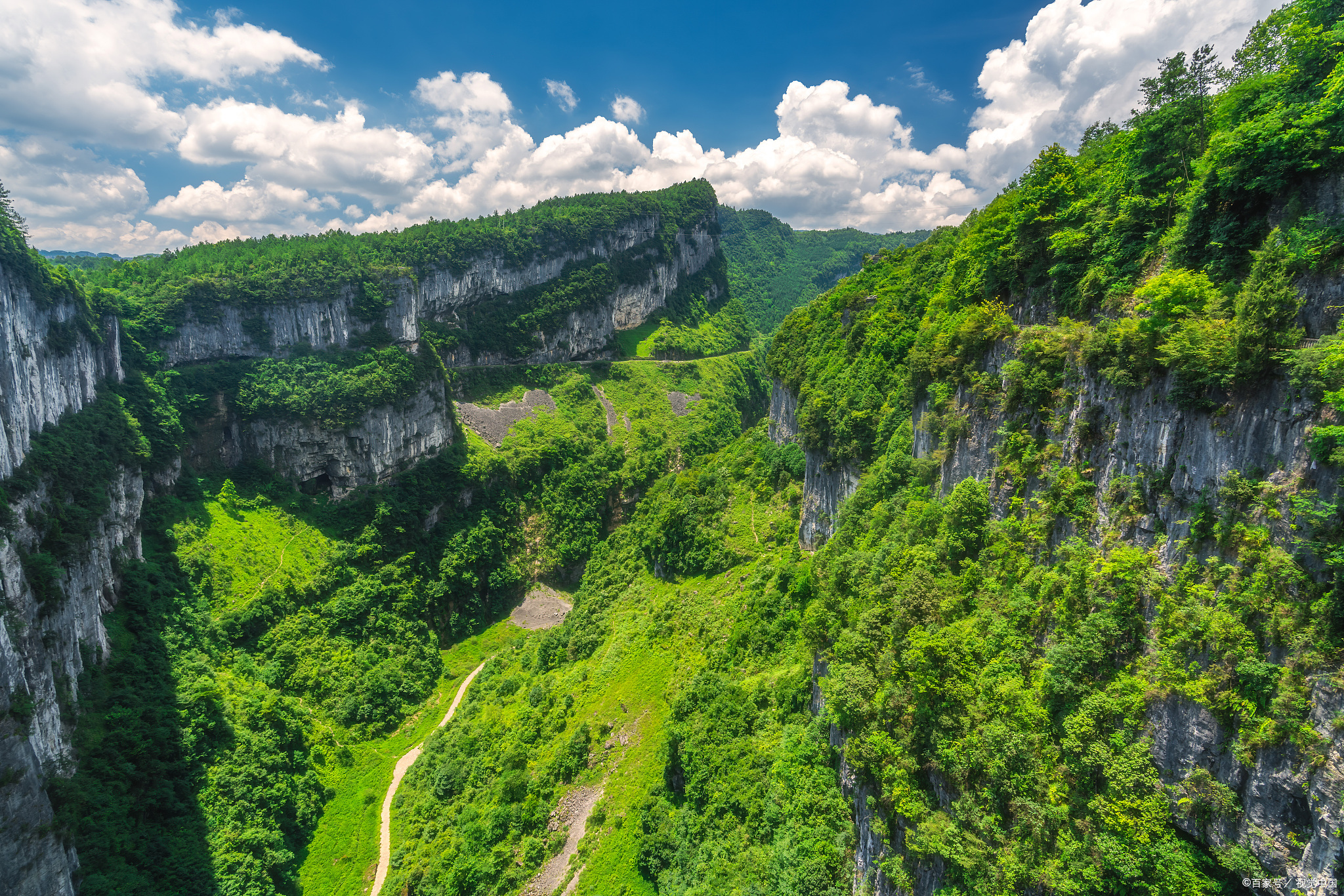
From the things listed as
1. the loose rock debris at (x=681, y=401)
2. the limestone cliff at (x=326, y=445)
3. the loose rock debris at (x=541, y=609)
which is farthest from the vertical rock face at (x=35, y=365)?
the loose rock debris at (x=681, y=401)

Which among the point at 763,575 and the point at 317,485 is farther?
the point at 317,485

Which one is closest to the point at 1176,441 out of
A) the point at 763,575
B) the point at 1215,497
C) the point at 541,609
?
the point at 1215,497

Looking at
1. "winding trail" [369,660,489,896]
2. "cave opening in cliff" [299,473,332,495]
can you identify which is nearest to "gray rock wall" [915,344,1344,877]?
"winding trail" [369,660,489,896]

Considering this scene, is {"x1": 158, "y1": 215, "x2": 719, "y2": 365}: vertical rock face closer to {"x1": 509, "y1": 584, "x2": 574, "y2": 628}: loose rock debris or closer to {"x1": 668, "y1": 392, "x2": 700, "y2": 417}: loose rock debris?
{"x1": 668, "y1": 392, "x2": 700, "y2": 417}: loose rock debris

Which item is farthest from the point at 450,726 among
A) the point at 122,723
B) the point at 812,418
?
the point at 812,418

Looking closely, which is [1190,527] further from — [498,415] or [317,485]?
[498,415]
